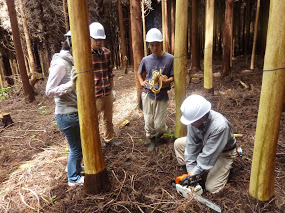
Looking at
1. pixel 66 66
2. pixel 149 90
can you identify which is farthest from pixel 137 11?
pixel 66 66

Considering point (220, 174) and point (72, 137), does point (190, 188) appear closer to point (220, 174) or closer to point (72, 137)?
point (220, 174)

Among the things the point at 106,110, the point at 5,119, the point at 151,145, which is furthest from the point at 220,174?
the point at 5,119

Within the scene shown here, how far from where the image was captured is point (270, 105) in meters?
1.78

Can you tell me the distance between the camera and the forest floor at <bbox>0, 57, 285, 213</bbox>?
2330 millimetres

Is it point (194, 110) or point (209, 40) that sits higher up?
point (209, 40)

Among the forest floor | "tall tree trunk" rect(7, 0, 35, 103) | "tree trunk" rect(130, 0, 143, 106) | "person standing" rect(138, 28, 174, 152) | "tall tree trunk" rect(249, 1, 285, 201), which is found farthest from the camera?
"tall tree trunk" rect(7, 0, 35, 103)

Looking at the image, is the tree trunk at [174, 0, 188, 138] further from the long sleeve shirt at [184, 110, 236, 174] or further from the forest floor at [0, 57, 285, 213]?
the forest floor at [0, 57, 285, 213]

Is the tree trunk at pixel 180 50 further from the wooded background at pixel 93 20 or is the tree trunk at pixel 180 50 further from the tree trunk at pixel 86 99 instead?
the wooded background at pixel 93 20

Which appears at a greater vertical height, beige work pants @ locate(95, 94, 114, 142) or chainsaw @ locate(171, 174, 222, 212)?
beige work pants @ locate(95, 94, 114, 142)

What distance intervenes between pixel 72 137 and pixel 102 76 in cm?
125

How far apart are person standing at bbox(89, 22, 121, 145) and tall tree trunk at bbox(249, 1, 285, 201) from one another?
2185mm

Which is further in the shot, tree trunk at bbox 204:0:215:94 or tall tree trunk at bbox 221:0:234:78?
tall tree trunk at bbox 221:0:234:78

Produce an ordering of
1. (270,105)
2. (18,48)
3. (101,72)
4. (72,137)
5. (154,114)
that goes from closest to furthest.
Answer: (270,105) → (72,137) → (101,72) → (154,114) → (18,48)

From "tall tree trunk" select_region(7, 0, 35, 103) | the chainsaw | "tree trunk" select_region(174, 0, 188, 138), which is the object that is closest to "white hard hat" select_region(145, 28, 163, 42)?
"tree trunk" select_region(174, 0, 188, 138)
